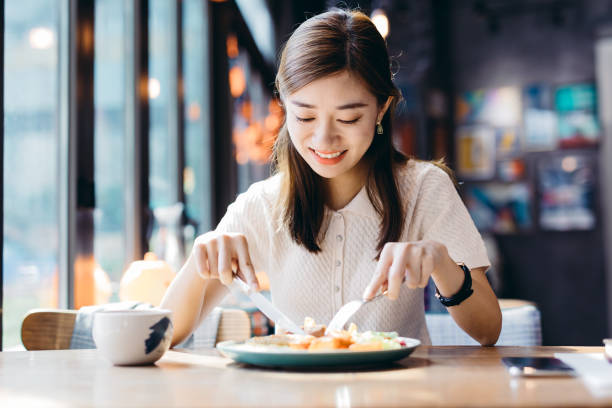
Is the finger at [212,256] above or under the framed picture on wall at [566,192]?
under

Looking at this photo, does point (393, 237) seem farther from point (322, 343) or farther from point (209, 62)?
point (209, 62)

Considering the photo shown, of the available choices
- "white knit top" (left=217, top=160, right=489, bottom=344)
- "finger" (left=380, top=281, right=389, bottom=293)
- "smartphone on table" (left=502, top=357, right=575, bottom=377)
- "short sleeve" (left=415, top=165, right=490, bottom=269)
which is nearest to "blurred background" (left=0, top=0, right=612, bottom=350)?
"white knit top" (left=217, top=160, right=489, bottom=344)

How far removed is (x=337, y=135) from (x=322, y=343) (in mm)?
532

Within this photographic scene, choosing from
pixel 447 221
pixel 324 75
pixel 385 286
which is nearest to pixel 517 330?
pixel 447 221

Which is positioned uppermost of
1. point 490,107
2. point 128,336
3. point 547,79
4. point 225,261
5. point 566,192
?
point 547,79

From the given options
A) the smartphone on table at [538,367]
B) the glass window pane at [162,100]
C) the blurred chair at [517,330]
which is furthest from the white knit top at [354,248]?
the glass window pane at [162,100]

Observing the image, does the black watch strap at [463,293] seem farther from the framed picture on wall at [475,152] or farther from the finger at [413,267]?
the framed picture on wall at [475,152]

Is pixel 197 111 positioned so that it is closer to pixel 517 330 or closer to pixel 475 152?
pixel 517 330

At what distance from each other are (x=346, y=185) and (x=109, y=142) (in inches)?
47.8

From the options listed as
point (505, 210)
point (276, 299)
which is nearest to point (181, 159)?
point (276, 299)

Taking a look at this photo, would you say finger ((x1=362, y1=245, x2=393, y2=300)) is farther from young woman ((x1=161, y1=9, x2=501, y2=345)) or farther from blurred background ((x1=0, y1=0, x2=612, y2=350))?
blurred background ((x1=0, y1=0, x2=612, y2=350))

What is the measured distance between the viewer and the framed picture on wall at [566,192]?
569cm

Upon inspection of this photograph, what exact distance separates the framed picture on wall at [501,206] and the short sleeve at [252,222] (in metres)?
4.55

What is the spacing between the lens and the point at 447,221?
1.41 meters
